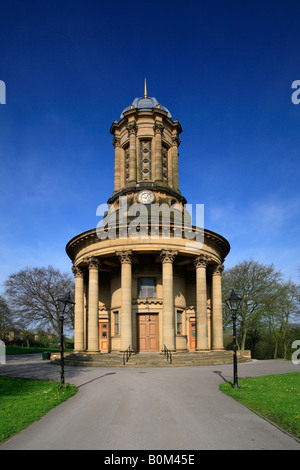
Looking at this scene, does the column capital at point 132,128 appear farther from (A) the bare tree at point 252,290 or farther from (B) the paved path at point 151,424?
(B) the paved path at point 151,424

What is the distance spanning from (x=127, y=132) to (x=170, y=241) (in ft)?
48.5

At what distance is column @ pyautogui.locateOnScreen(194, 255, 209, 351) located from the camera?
24.0m

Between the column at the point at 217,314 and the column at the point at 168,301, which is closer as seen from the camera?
the column at the point at 168,301

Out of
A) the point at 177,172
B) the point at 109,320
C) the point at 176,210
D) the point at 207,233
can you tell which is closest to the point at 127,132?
the point at 177,172

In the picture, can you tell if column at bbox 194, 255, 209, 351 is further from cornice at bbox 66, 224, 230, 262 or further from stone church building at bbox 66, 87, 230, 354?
cornice at bbox 66, 224, 230, 262

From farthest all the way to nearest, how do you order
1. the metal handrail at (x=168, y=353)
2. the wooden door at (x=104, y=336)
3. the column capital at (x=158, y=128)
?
the column capital at (x=158, y=128) → the wooden door at (x=104, y=336) → the metal handrail at (x=168, y=353)

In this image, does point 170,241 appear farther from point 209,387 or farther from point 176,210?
point 209,387


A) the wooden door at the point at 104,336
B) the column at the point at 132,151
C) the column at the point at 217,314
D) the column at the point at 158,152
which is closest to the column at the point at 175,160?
the column at the point at 158,152

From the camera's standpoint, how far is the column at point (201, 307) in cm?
2400

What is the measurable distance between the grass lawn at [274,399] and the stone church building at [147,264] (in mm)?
10374

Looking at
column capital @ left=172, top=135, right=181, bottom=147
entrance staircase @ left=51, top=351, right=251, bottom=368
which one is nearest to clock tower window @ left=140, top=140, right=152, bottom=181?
column capital @ left=172, top=135, right=181, bottom=147

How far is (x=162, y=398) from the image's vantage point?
10375 millimetres

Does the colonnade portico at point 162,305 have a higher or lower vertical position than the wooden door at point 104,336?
higher

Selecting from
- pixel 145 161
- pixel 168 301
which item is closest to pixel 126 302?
pixel 168 301
